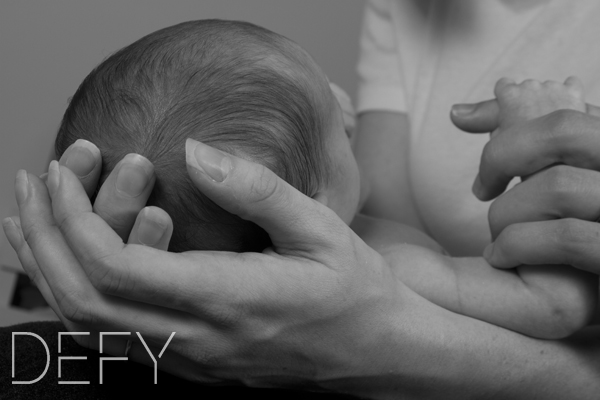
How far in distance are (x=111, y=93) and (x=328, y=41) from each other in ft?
5.66

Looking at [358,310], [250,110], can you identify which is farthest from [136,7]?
[358,310]

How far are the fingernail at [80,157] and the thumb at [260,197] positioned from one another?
6.0 inches

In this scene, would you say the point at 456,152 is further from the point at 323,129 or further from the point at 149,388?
the point at 149,388

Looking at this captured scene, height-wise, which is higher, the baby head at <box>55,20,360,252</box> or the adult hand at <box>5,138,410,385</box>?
the baby head at <box>55,20,360,252</box>

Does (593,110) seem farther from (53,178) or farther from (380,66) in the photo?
(53,178)

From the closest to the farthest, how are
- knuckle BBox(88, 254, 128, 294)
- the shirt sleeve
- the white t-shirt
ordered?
knuckle BBox(88, 254, 128, 294) < the white t-shirt < the shirt sleeve

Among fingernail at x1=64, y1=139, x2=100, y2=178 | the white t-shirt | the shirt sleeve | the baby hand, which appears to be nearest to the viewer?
fingernail at x1=64, y1=139, x2=100, y2=178

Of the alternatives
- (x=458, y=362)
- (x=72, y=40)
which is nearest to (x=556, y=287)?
(x=458, y=362)

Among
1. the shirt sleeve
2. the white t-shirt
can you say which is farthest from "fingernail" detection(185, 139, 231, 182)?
the shirt sleeve

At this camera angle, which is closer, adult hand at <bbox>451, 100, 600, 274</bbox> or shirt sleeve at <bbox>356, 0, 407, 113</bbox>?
adult hand at <bbox>451, 100, 600, 274</bbox>

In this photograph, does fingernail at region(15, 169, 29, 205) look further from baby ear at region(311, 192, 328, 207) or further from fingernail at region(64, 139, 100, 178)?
baby ear at region(311, 192, 328, 207)

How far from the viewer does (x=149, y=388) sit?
750 mm

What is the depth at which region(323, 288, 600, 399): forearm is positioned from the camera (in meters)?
0.68

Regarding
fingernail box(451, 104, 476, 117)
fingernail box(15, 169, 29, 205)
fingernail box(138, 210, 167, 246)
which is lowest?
fingernail box(138, 210, 167, 246)
